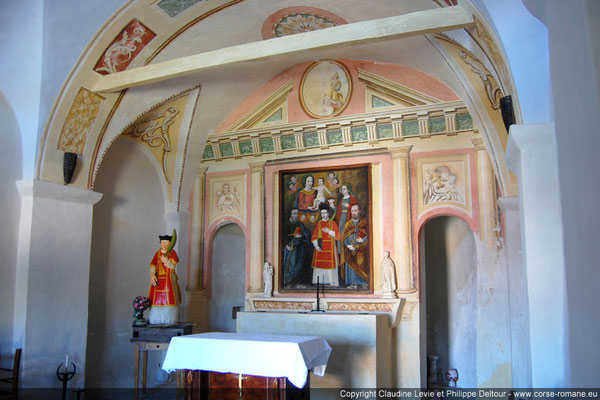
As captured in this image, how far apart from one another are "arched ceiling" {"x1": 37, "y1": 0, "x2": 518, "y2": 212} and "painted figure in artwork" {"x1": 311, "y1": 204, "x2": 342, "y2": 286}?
9.09ft

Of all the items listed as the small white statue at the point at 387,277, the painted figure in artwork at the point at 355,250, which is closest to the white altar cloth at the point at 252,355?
the small white statue at the point at 387,277

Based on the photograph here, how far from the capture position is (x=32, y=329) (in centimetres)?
678

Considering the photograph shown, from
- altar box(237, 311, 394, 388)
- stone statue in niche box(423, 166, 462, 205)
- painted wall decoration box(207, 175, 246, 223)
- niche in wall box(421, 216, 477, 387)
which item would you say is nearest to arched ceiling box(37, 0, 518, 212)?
stone statue in niche box(423, 166, 462, 205)

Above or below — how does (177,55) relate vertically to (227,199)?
above

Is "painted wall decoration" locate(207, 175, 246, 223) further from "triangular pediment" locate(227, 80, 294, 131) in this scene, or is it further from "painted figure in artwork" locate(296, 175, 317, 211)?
"painted figure in artwork" locate(296, 175, 317, 211)

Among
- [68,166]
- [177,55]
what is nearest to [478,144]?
[177,55]

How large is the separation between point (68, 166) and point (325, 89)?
4426mm

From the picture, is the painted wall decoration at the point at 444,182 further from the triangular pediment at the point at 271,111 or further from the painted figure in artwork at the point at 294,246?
the triangular pediment at the point at 271,111

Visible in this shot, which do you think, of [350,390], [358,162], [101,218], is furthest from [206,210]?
[350,390]

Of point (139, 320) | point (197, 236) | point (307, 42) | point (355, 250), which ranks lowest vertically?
point (139, 320)

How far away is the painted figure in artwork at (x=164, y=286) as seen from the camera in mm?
7762

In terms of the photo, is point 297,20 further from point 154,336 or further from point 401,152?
point 154,336

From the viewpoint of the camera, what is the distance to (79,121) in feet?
24.4

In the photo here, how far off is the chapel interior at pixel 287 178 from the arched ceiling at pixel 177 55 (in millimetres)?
30
